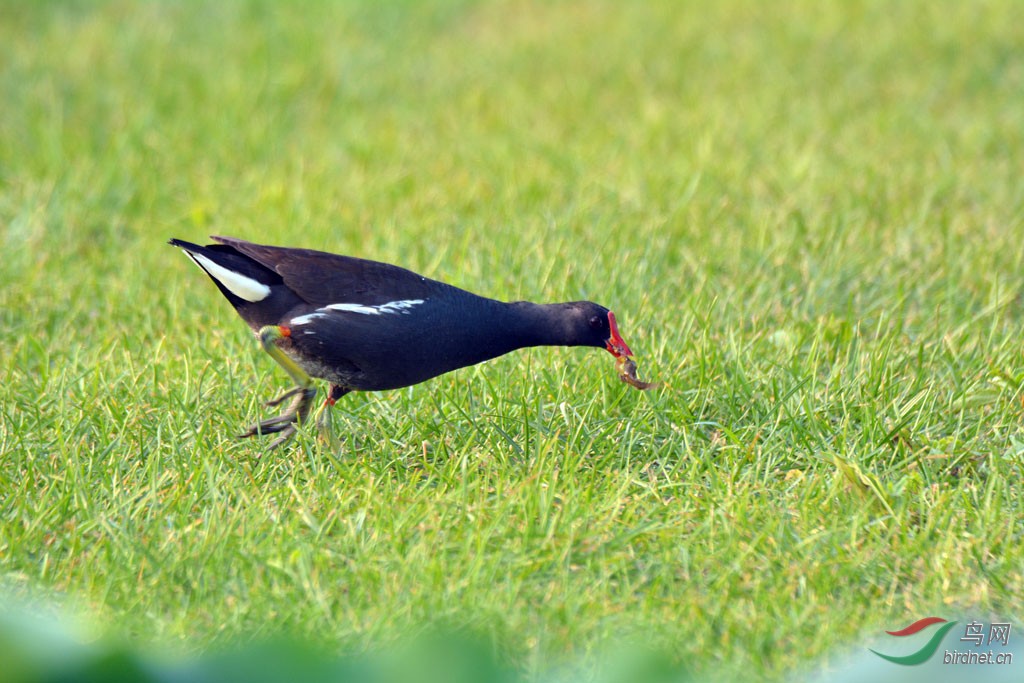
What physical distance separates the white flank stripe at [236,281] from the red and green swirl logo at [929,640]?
2.09m

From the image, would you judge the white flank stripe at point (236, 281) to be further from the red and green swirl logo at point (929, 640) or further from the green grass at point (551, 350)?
the red and green swirl logo at point (929, 640)

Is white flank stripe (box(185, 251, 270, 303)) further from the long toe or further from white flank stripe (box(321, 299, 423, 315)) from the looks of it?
the long toe

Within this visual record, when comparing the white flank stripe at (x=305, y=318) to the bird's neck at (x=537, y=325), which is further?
the bird's neck at (x=537, y=325)

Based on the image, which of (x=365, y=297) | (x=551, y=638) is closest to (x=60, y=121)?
(x=365, y=297)

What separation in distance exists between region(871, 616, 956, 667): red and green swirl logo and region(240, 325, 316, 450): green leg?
77.0 inches

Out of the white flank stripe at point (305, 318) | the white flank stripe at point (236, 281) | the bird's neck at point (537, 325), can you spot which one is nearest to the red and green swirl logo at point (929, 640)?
the bird's neck at point (537, 325)

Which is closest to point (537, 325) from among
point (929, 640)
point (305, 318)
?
point (305, 318)

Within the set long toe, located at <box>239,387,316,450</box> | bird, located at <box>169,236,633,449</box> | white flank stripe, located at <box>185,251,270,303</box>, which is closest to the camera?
bird, located at <box>169,236,633,449</box>

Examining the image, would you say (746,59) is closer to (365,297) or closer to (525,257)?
(525,257)

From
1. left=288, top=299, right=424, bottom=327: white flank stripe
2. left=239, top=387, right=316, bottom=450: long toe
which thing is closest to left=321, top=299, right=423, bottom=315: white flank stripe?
left=288, top=299, right=424, bottom=327: white flank stripe

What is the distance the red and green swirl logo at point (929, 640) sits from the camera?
8.32ft

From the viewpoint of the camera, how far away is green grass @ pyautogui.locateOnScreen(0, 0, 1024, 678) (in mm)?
3018

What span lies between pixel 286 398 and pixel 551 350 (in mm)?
1074

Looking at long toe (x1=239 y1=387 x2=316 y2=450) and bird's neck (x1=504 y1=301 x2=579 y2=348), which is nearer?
bird's neck (x1=504 y1=301 x2=579 y2=348)
